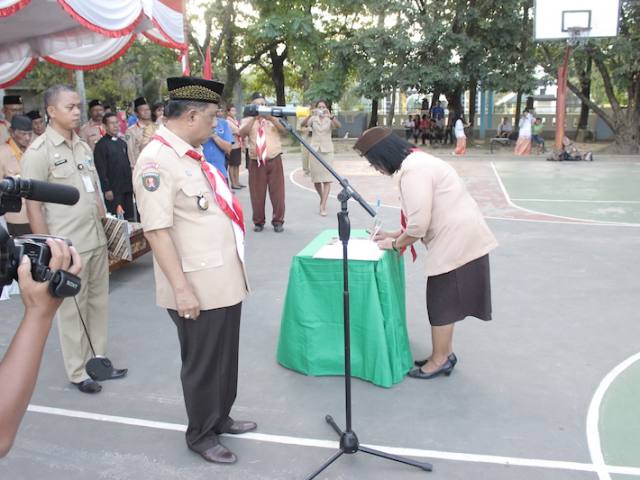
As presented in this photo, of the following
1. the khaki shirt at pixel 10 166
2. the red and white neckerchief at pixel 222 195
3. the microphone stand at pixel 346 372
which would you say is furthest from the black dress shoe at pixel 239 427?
the khaki shirt at pixel 10 166

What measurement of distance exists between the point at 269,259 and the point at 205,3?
2111 cm

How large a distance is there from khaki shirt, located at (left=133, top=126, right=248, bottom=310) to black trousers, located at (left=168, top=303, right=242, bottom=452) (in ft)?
0.33

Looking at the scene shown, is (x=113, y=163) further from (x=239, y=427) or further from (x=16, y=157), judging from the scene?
(x=239, y=427)

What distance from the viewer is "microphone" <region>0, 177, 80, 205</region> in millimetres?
1497

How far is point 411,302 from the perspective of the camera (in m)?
5.56

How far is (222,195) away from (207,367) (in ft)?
2.81

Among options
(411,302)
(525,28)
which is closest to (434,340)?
(411,302)

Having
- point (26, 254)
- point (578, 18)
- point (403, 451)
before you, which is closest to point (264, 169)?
point (403, 451)

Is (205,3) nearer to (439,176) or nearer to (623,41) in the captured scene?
(623,41)

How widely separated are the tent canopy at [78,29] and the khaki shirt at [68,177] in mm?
1836

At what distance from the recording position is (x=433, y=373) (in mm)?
4047

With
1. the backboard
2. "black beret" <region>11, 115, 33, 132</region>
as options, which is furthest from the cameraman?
the backboard

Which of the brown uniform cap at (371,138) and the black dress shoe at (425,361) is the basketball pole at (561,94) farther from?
the brown uniform cap at (371,138)

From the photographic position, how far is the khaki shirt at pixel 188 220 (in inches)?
109
